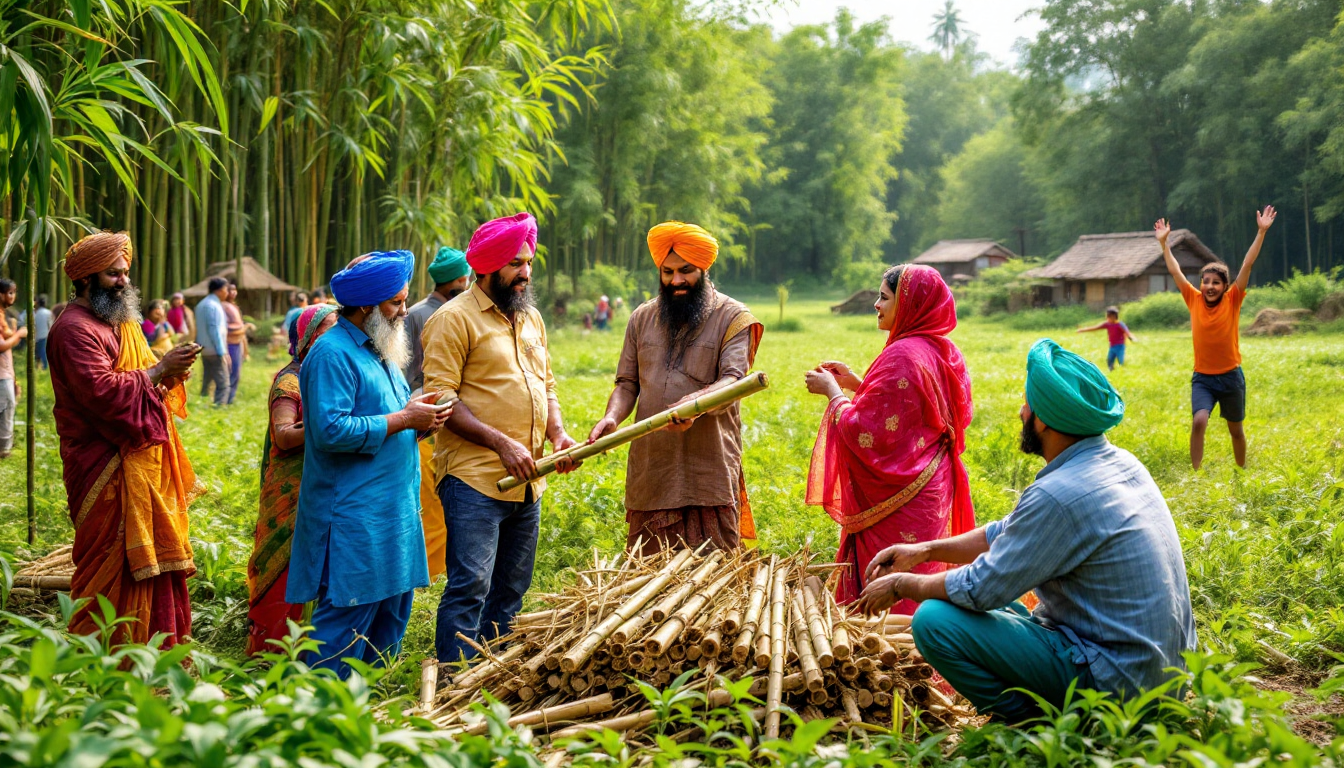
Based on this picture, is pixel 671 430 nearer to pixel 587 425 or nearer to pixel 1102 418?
pixel 1102 418

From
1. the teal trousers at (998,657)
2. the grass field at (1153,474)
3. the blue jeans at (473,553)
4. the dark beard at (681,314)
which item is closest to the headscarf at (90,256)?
the blue jeans at (473,553)

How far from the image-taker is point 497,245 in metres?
4.28

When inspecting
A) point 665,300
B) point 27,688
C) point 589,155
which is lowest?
point 27,688

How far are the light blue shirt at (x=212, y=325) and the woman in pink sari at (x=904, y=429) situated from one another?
9.33 metres

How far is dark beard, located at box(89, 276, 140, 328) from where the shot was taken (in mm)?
4223

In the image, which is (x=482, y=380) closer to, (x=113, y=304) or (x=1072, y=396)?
(x=113, y=304)

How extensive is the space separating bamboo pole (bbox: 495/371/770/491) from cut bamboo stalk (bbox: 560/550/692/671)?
60cm

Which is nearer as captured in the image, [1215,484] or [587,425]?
[1215,484]

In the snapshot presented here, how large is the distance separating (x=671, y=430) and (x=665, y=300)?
2.08ft

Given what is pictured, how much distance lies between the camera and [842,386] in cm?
459

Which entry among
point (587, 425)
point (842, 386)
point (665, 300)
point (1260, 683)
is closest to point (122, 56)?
point (587, 425)

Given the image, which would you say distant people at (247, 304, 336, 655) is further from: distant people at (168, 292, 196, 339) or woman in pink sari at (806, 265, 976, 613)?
distant people at (168, 292, 196, 339)

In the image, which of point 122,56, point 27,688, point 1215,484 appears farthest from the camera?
point 122,56

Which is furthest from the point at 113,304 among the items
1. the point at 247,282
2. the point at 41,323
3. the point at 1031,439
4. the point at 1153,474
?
the point at 247,282
